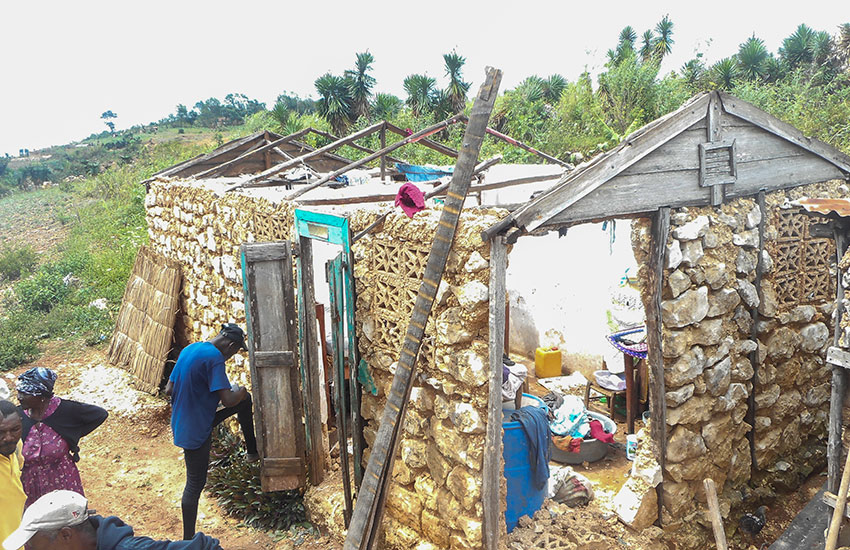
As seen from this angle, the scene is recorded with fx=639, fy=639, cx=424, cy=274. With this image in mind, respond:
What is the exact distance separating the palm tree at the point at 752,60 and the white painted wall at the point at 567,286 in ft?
70.1

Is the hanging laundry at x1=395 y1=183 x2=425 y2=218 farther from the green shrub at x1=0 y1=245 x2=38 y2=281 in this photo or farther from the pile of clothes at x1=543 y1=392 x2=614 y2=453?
the green shrub at x1=0 y1=245 x2=38 y2=281

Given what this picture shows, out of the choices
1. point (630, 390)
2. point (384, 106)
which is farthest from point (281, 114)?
point (630, 390)

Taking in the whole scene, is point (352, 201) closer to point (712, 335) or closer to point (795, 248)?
point (712, 335)

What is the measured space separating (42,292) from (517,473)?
1235 centimetres

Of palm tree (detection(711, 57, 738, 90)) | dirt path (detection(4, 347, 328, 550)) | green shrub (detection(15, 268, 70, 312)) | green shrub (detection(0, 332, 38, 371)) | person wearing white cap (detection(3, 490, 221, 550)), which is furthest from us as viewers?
palm tree (detection(711, 57, 738, 90))

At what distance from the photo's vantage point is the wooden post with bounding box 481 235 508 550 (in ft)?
12.8

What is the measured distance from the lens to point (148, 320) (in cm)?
896

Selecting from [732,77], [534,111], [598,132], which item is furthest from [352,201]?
[732,77]

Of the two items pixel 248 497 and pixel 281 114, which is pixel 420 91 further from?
pixel 248 497

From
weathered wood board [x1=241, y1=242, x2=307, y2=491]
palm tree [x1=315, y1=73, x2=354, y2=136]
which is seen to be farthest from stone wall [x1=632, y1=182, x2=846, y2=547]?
palm tree [x1=315, y1=73, x2=354, y2=136]

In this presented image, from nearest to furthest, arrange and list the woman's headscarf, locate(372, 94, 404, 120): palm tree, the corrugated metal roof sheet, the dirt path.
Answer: the corrugated metal roof sheet < the woman's headscarf < the dirt path < locate(372, 94, 404, 120): palm tree

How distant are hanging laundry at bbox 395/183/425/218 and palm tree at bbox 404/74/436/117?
2384 cm

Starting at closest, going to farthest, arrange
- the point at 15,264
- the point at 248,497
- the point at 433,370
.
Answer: the point at 433,370 → the point at 248,497 → the point at 15,264

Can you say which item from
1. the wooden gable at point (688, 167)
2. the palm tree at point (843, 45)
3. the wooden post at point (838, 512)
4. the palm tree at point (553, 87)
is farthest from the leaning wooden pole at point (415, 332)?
the palm tree at point (843, 45)
